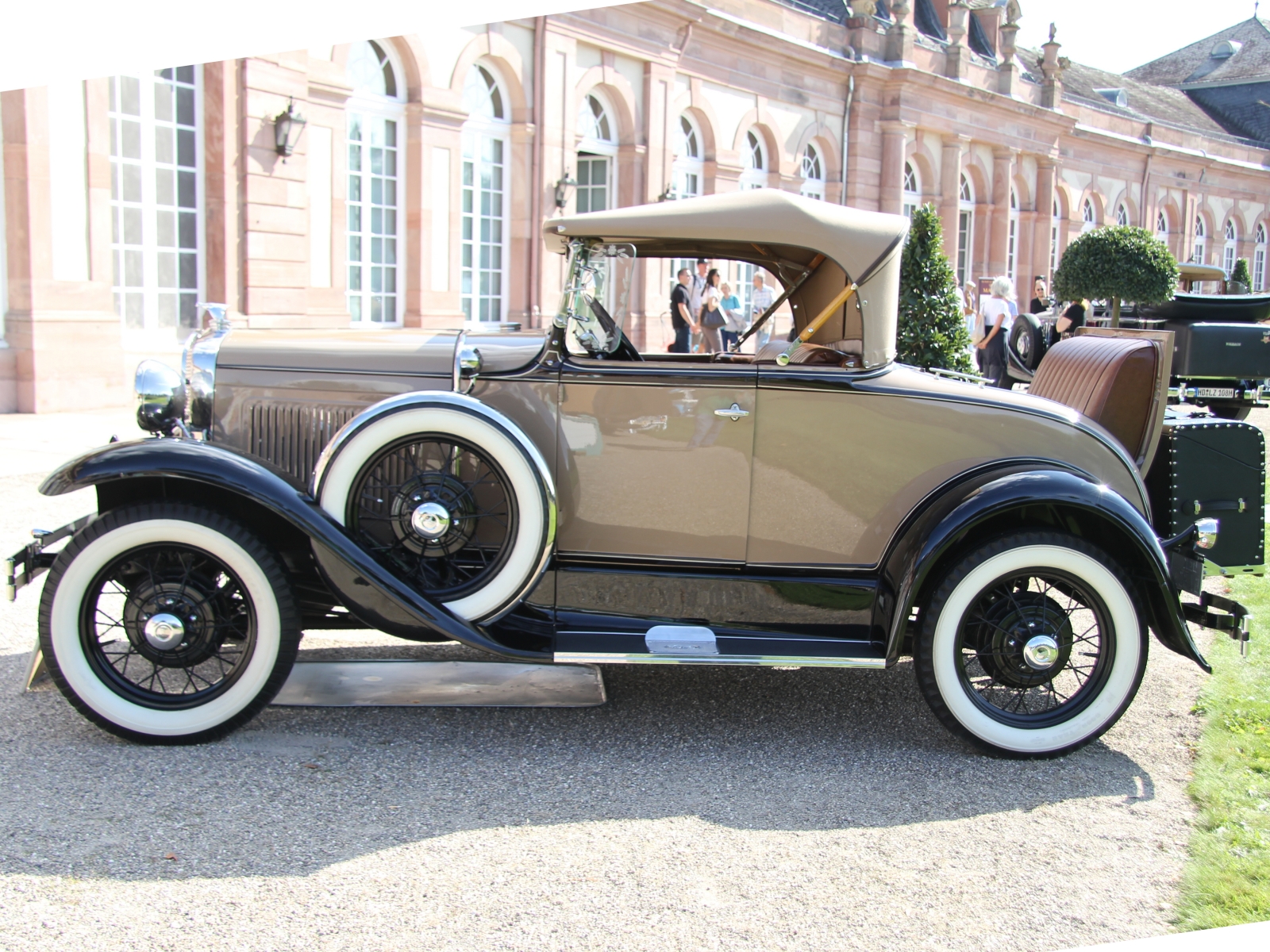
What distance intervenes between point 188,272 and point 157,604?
11003mm

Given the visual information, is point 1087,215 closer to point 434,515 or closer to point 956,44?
point 956,44

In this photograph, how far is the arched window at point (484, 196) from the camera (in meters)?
17.5

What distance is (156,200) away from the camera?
13.1 meters

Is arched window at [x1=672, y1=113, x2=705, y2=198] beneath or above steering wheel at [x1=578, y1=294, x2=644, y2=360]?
above

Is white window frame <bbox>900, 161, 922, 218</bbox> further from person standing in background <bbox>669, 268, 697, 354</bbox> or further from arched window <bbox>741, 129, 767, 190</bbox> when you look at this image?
person standing in background <bbox>669, 268, 697, 354</bbox>

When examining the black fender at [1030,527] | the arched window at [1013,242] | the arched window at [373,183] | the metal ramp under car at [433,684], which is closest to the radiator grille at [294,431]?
the metal ramp under car at [433,684]

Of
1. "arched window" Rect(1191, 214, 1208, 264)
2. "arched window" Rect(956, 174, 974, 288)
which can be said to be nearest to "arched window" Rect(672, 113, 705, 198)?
"arched window" Rect(956, 174, 974, 288)

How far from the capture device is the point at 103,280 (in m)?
12.1

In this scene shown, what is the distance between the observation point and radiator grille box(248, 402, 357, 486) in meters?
4.09

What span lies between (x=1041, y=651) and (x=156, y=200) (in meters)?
12.3

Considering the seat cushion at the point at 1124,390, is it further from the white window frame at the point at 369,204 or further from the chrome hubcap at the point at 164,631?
the white window frame at the point at 369,204

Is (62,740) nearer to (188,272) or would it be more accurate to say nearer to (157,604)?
(157,604)

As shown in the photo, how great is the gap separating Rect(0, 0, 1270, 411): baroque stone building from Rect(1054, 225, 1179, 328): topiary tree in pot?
4.06m

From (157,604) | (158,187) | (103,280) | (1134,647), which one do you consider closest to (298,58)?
(158,187)
